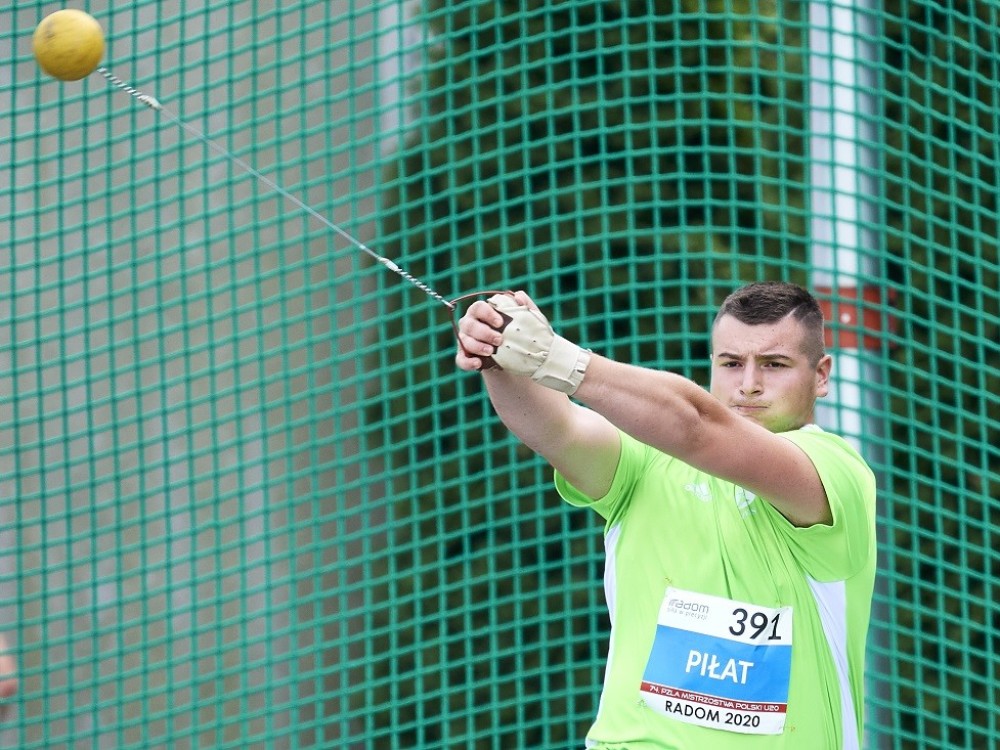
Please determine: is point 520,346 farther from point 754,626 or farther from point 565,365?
point 754,626

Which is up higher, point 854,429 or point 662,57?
point 662,57

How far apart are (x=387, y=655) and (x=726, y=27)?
2.59 metres

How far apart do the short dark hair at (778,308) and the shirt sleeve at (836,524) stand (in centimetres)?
24

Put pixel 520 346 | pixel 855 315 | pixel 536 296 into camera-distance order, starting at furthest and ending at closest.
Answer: pixel 536 296 < pixel 855 315 < pixel 520 346

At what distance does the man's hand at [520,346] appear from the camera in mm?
2697

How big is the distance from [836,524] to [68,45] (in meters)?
1.83

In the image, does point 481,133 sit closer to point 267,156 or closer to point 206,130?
point 206,130

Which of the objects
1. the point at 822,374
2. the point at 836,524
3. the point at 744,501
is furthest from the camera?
the point at 822,374

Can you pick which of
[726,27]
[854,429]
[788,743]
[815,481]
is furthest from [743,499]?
[726,27]

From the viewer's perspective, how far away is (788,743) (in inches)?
120

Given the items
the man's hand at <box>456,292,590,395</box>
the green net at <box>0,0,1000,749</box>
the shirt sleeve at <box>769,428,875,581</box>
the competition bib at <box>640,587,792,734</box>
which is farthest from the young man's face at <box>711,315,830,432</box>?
the green net at <box>0,0,1000,749</box>

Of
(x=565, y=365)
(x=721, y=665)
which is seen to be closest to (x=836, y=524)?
(x=721, y=665)

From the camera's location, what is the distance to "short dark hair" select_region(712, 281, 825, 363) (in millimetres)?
3273

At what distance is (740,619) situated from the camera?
3.09 meters
